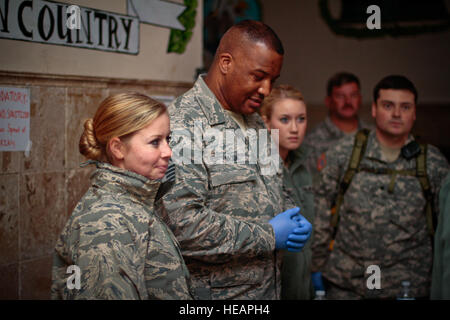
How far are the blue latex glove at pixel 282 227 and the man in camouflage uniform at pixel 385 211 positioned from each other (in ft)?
2.98

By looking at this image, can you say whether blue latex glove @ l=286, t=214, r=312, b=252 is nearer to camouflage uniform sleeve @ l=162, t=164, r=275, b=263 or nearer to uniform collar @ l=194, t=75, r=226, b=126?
camouflage uniform sleeve @ l=162, t=164, r=275, b=263

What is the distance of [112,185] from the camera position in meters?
1.39

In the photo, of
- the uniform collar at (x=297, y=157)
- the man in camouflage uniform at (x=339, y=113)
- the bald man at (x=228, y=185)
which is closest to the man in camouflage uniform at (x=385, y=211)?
the uniform collar at (x=297, y=157)

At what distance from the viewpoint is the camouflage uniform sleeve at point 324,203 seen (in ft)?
9.35

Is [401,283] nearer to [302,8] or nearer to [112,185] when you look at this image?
[112,185]

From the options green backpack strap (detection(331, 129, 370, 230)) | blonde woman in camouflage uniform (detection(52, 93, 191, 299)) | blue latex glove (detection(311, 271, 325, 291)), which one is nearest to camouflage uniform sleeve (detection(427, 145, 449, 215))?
green backpack strap (detection(331, 129, 370, 230))

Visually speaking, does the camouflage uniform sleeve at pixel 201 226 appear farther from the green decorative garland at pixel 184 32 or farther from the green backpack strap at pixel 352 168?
the green decorative garland at pixel 184 32

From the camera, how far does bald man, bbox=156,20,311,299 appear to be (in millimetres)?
1734

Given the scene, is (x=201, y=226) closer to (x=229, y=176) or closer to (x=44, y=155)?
(x=229, y=176)

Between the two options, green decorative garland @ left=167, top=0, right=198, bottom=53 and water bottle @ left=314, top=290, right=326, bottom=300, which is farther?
green decorative garland @ left=167, top=0, right=198, bottom=53

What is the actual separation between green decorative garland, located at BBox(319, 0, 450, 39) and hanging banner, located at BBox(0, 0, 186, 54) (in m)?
3.20

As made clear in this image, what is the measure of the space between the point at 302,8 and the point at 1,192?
470 centimetres

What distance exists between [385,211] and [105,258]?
1.88 m
